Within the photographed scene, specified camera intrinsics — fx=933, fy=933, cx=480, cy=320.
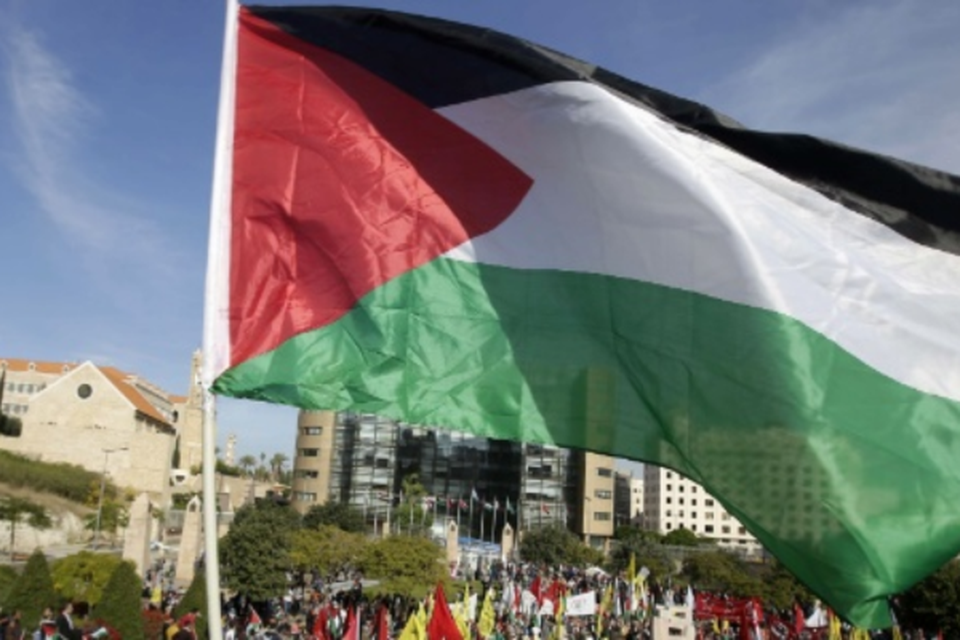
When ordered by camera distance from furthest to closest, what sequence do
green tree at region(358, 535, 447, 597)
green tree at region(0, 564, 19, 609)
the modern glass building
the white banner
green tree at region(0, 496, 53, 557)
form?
1. the modern glass building
2. green tree at region(0, 496, 53, 557)
3. green tree at region(358, 535, 447, 597)
4. green tree at region(0, 564, 19, 609)
5. the white banner

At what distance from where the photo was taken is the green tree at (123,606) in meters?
18.5

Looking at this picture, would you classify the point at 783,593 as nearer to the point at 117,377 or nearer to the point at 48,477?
the point at 48,477

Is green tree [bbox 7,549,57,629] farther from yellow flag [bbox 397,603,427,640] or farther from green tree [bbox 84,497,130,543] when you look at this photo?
green tree [bbox 84,497,130,543]

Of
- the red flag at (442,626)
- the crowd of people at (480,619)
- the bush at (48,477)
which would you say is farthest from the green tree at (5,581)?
the bush at (48,477)

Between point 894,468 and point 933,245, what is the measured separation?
49.2 inches

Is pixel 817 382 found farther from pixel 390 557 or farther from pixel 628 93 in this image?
pixel 390 557

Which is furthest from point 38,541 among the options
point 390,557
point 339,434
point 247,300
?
point 247,300

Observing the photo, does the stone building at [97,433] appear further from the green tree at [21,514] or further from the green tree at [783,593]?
the green tree at [783,593]

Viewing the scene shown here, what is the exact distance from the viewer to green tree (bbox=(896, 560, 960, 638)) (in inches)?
1336

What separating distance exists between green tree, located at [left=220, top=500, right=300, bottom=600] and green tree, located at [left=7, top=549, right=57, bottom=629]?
569 inches

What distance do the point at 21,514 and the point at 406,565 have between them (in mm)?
24396

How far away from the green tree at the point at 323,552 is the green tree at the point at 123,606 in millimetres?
27727

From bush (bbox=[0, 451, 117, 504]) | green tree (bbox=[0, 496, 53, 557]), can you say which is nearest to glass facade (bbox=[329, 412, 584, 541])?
bush (bbox=[0, 451, 117, 504])

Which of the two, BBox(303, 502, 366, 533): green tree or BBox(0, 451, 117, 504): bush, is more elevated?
BBox(0, 451, 117, 504): bush
